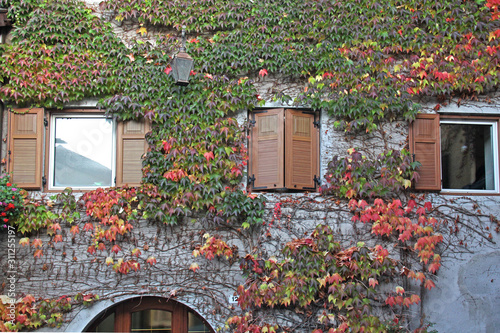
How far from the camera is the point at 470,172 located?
29.0ft

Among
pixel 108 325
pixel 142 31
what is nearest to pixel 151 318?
pixel 108 325

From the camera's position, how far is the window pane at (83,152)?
8578 mm

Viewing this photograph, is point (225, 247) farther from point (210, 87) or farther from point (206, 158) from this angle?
point (210, 87)

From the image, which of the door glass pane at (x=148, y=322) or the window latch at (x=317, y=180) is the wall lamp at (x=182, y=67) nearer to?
the window latch at (x=317, y=180)

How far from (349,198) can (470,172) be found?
77.4 inches

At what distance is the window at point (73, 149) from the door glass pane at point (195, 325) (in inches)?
80.8

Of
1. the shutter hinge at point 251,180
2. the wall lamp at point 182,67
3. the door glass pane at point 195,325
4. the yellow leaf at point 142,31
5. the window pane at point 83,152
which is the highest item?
the yellow leaf at point 142,31

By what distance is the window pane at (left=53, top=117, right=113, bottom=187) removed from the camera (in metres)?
8.58

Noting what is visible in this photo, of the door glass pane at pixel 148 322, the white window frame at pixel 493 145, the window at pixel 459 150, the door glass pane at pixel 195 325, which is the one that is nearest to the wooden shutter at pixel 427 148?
the window at pixel 459 150

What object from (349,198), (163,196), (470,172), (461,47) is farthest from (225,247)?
(461,47)

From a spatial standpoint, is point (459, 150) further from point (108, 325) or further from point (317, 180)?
point (108, 325)

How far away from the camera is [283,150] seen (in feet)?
27.7

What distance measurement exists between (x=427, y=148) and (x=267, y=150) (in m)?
2.32

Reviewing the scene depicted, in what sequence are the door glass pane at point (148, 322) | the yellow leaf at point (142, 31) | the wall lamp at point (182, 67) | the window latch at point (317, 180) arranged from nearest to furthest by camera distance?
the wall lamp at point (182, 67)
the door glass pane at point (148, 322)
the window latch at point (317, 180)
the yellow leaf at point (142, 31)
